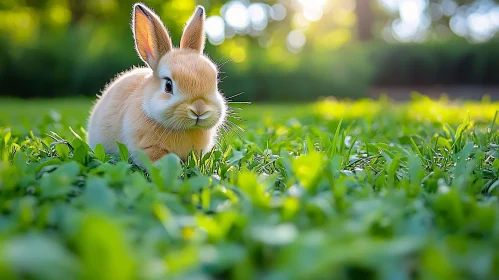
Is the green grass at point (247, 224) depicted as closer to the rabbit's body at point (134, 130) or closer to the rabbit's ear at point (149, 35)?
the rabbit's body at point (134, 130)

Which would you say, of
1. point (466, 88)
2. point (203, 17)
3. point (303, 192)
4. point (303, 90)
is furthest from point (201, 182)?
point (466, 88)

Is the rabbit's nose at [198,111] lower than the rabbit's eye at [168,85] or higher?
lower

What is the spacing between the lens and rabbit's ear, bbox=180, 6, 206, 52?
2549 mm

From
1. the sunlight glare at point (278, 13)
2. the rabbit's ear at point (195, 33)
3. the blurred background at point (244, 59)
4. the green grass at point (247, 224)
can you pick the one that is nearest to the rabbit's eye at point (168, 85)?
the rabbit's ear at point (195, 33)

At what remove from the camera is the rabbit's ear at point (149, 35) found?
2395 millimetres

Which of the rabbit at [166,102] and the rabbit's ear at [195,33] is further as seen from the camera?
the rabbit's ear at [195,33]

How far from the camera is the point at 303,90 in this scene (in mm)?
13367

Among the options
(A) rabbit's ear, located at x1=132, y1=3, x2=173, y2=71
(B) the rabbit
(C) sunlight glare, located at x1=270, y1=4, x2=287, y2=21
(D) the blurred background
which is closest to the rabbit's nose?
(B) the rabbit

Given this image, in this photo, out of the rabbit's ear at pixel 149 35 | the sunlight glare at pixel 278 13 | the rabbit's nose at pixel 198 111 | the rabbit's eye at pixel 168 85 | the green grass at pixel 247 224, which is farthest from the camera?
the sunlight glare at pixel 278 13

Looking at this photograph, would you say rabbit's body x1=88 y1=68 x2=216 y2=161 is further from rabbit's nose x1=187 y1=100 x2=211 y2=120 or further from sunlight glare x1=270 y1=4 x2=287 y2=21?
sunlight glare x1=270 y1=4 x2=287 y2=21

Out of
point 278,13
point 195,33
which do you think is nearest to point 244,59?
point 195,33

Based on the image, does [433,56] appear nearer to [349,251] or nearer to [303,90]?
[303,90]

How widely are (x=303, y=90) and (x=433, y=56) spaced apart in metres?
8.20

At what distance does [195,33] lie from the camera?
101 inches
